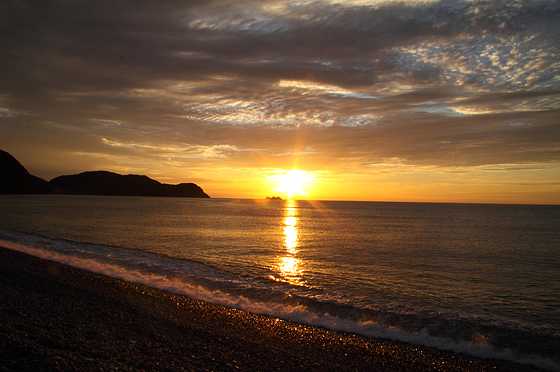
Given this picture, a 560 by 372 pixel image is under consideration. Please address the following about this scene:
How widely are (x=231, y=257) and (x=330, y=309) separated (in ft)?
37.4

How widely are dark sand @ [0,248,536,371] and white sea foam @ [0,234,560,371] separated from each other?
2.21 ft

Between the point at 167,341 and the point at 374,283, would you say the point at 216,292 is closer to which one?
the point at 167,341

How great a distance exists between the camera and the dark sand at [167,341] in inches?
243

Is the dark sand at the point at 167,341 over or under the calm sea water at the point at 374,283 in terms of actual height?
over

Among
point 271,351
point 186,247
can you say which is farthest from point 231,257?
point 271,351

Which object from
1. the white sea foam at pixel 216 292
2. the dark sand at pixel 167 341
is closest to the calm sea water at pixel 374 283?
the white sea foam at pixel 216 292

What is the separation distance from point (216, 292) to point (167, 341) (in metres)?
5.55

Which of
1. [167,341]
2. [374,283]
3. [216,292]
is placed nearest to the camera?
[167,341]

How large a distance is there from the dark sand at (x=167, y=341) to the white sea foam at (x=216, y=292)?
67cm

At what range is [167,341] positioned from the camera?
7375mm

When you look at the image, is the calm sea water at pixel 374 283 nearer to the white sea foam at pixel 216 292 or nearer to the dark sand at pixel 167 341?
the white sea foam at pixel 216 292

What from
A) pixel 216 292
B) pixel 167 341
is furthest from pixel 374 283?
pixel 167 341

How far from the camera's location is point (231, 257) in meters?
21.4

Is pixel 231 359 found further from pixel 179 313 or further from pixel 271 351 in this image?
pixel 179 313
